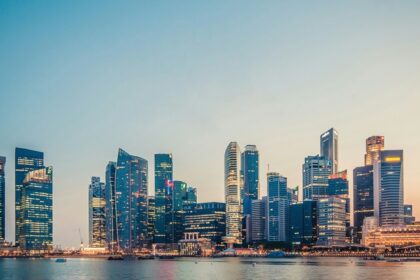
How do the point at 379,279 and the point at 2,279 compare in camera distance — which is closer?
the point at 379,279

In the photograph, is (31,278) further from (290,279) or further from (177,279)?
(290,279)

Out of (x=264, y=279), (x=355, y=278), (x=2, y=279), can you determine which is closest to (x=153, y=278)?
(x=264, y=279)

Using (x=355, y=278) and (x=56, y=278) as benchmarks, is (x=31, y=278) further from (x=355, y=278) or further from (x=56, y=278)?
(x=355, y=278)

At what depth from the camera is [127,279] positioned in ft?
392

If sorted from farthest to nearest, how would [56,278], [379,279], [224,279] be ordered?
1. [56,278]
2. [224,279]
3. [379,279]

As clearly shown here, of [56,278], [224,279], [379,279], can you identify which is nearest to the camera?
[379,279]

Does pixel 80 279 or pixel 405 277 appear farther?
pixel 80 279

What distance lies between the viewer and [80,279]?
12275 centimetres

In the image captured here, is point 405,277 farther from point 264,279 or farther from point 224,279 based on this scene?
point 224,279

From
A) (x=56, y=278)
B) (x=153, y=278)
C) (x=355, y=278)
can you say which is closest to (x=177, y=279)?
(x=153, y=278)

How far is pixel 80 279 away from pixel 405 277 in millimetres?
69231

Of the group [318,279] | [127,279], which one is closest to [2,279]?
[127,279]

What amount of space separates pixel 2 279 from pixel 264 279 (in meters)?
57.1

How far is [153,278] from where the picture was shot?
122750 mm
